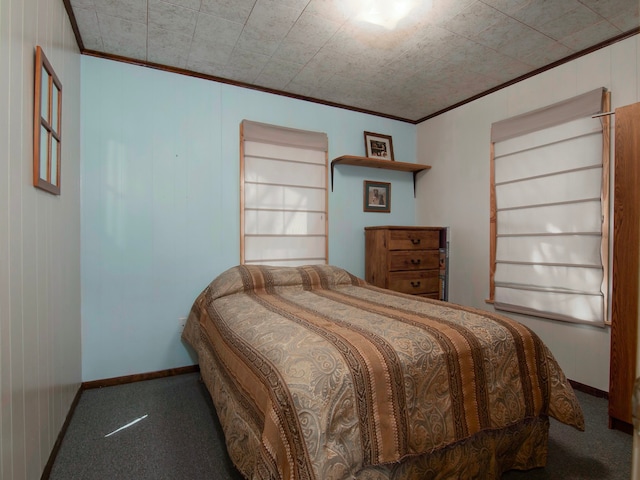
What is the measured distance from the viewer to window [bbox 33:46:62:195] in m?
1.30

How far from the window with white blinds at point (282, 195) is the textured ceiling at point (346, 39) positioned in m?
0.47

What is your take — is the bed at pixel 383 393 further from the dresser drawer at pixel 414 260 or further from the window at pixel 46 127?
the dresser drawer at pixel 414 260

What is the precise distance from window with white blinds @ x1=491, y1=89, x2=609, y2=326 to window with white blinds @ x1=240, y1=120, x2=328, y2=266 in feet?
5.04

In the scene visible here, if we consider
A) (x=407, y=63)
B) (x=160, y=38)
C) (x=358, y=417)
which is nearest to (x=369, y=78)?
(x=407, y=63)

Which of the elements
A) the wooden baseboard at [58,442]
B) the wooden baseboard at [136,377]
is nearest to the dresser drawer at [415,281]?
the wooden baseboard at [136,377]

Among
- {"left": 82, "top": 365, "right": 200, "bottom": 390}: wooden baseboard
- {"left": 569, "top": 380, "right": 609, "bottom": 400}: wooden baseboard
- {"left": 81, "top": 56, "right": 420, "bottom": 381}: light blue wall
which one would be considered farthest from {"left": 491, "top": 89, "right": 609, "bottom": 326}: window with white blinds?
{"left": 82, "top": 365, "right": 200, "bottom": 390}: wooden baseboard

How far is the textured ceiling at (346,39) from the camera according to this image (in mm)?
1909

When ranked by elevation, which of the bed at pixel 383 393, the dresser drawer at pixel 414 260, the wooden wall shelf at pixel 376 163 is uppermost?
the wooden wall shelf at pixel 376 163

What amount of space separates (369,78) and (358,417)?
2.54 m

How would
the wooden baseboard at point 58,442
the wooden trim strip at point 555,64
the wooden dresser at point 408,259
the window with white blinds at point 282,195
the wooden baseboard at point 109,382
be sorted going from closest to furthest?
the wooden baseboard at point 58,442
the wooden baseboard at point 109,382
the wooden trim strip at point 555,64
the window with white blinds at point 282,195
the wooden dresser at point 408,259

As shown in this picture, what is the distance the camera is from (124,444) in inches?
67.0

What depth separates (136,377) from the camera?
2.46 m

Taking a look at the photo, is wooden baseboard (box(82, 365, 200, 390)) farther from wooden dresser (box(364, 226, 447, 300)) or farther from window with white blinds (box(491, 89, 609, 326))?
window with white blinds (box(491, 89, 609, 326))

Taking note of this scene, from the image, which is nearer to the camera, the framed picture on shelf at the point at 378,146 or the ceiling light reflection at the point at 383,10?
the ceiling light reflection at the point at 383,10
